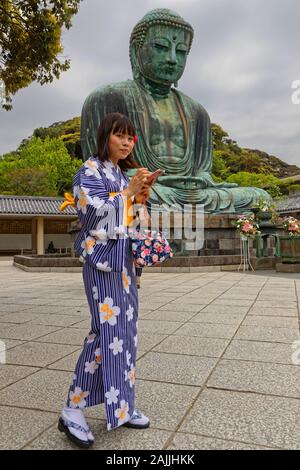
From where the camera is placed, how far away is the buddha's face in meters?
10.8

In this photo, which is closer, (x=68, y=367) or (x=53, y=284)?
(x=68, y=367)

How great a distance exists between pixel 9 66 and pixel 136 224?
185 inches

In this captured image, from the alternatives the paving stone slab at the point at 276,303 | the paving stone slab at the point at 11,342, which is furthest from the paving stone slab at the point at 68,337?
the paving stone slab at the point at 276,303

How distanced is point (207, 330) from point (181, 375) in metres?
1.15

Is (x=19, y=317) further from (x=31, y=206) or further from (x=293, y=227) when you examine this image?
(x=31, y=206)

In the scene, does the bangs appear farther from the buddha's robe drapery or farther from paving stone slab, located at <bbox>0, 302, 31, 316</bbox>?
the buddha's robe drapery

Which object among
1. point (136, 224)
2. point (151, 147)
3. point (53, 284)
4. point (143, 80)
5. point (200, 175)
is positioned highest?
point (143, 80)

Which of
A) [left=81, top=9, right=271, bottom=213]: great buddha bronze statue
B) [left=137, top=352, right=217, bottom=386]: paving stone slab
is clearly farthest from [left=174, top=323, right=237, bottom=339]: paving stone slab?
[left=81, top=9, right=271, bottom=213]: great buddha bronze statue

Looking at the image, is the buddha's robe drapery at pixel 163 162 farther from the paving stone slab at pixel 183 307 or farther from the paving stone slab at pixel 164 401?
the paving stone slab at pixel 164 401

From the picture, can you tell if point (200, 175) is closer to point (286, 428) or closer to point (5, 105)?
point (5, 105)

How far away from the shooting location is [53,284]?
7348mm

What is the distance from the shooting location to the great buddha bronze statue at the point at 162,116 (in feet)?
34.9

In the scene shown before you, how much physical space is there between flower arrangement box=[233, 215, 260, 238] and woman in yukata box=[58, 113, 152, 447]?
24.7 feet

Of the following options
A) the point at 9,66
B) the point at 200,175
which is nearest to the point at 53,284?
the point at 9,66
